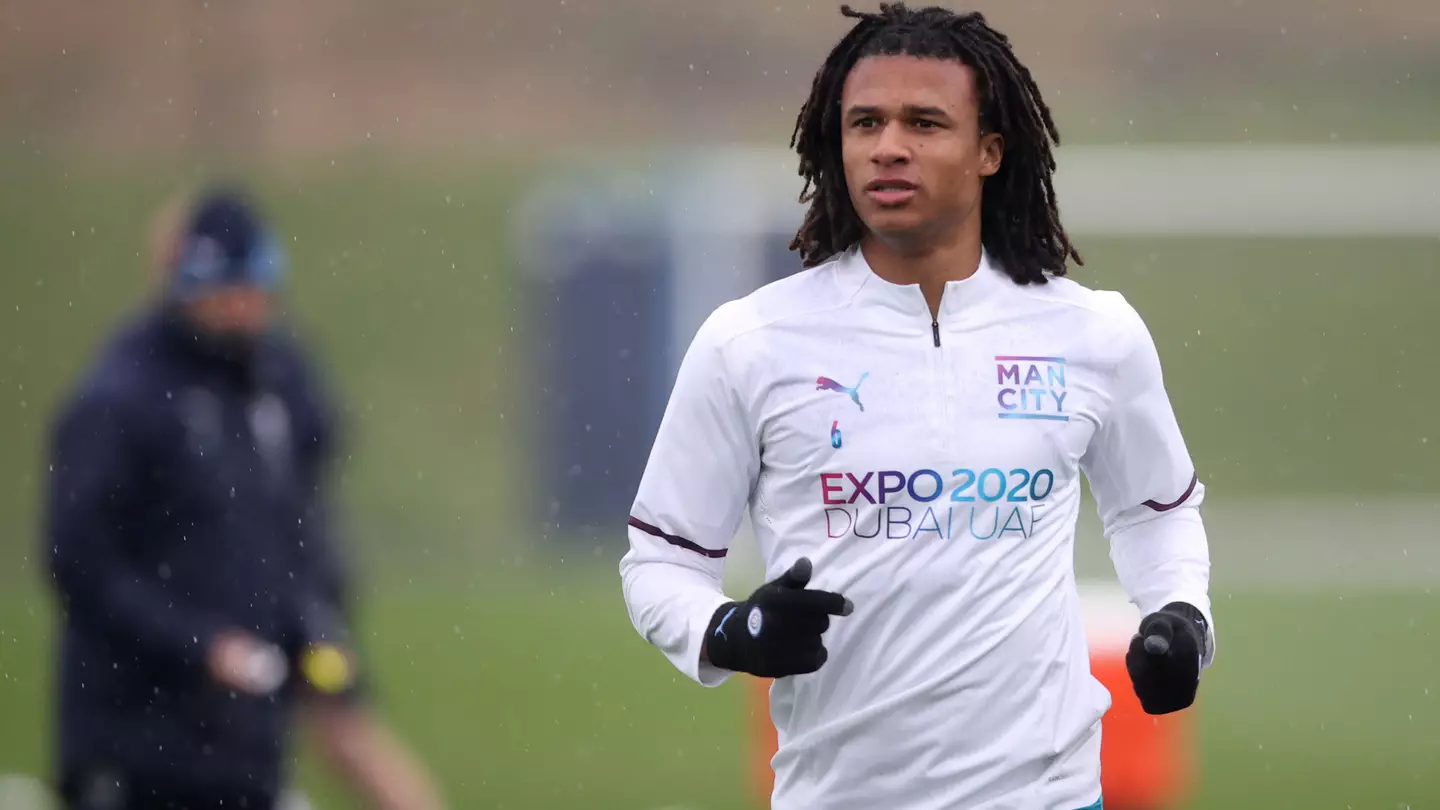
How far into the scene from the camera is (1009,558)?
10.2ft

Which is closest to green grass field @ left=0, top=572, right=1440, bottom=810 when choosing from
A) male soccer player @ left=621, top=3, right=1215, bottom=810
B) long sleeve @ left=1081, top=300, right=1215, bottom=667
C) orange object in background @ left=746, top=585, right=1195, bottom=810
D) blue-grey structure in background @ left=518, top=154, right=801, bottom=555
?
orange object in background @ left=746, top=585, right=1195, bottom=810

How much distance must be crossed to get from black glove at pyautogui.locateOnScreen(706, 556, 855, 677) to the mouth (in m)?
0.57

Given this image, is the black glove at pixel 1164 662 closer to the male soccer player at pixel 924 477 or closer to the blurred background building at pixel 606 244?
the male soccer player at pixel 924 477

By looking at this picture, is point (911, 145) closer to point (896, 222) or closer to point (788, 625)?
point (896, 222)

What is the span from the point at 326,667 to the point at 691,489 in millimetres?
1925

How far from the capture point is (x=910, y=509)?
3.08 m

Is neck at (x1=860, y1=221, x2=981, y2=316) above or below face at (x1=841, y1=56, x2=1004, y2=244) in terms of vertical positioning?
below

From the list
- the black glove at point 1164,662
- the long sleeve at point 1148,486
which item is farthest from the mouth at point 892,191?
the black glove at point 1164,662

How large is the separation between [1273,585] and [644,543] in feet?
40.5

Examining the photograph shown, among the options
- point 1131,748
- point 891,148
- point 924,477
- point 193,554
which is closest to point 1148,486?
point 924,477

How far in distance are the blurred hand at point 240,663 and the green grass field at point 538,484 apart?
103 inches

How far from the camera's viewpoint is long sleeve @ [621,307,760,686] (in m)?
3.16

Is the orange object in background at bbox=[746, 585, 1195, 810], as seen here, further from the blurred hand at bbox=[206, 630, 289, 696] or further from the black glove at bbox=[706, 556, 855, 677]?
the black glove at bbox=[706, 556, 855, 677]

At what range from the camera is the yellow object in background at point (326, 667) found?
4852mm
